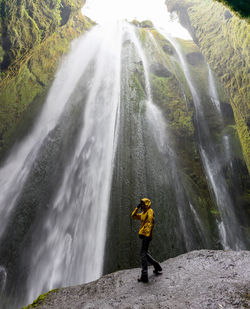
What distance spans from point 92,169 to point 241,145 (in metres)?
10.6

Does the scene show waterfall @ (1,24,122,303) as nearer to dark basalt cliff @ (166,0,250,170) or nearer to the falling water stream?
the falling water stream

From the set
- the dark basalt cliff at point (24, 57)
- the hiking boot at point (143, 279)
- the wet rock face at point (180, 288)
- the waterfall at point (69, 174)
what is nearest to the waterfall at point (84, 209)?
the waterfall at point (69, 174)

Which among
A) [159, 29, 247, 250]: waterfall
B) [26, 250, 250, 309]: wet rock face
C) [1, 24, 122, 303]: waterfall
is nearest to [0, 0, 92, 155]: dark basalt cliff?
[1, 24, 122, 303]: waterfall

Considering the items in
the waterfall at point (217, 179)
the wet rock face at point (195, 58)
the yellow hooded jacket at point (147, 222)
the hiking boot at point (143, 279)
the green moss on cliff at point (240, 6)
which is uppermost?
the green moss on cliff at point (240, 6)

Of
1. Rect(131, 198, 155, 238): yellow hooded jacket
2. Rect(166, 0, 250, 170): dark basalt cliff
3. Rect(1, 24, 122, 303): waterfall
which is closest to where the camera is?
Rect(131, 198, 155, 238): yellow hooded jacket

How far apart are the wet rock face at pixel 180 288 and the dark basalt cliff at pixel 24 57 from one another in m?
8.99

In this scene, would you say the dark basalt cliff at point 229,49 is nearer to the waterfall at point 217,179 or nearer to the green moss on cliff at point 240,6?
the waterfall at point 217,179

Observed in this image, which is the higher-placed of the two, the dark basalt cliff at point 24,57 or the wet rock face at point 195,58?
the dark basalt cliff at point 24,57

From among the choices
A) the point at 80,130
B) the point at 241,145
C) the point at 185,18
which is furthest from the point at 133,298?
the point at 185,18

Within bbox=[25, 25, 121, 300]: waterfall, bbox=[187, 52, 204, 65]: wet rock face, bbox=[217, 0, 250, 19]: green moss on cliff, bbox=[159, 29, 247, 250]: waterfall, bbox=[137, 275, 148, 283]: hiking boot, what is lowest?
bbox=[159, 29, 247, 250]: waterfall

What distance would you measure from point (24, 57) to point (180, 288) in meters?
13.8

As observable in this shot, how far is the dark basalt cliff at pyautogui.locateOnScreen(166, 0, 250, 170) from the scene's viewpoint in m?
14.5

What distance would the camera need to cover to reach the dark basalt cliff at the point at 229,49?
14.5m

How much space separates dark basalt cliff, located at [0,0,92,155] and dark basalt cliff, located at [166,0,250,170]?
11.4 m
